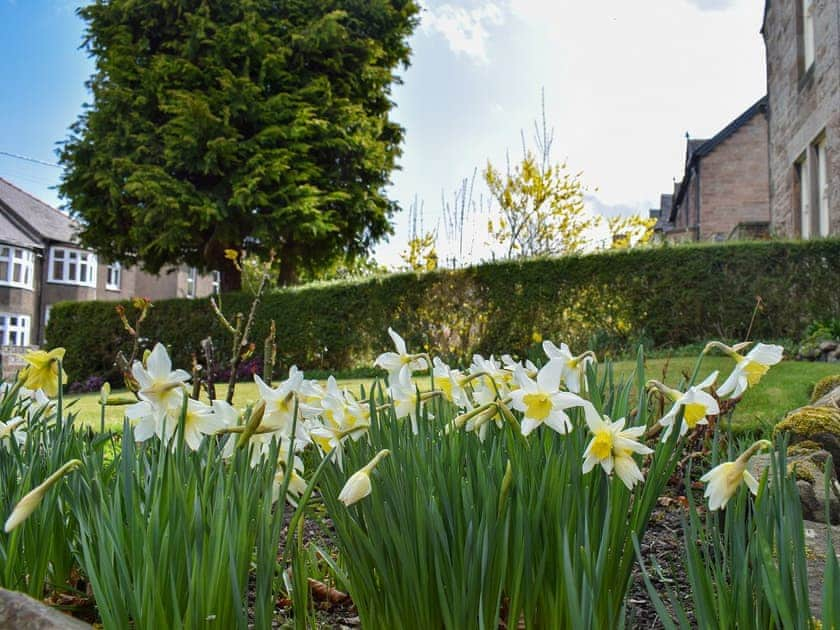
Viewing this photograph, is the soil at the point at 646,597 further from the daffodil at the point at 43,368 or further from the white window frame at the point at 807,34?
the white window frame at the point at 807,34

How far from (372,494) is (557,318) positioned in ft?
28.4

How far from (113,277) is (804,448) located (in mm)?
34674

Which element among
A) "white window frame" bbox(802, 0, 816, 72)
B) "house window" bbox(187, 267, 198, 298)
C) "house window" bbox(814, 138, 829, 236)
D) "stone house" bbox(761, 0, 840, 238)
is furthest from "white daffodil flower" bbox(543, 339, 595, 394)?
"house window" bbox(187, 267, 198, 298)

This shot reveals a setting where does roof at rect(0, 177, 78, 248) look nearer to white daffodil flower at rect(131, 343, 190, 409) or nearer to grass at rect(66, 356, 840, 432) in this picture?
grass at rect(66, 356, 840, 432)

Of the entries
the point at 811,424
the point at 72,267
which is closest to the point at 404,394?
the point at 811,424

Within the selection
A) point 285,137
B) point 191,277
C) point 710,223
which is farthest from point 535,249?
point 191,277

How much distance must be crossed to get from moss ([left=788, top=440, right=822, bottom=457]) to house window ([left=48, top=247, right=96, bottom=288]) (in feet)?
106

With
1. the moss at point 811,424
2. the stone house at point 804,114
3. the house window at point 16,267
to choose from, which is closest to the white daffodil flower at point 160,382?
the moss at point 811,424

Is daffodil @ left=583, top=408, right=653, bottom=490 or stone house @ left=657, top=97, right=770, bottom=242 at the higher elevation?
stone house @ left=657, top=97, right=770, bottom=242

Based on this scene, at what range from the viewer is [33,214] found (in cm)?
3084

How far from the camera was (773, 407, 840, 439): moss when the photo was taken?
2.86 m

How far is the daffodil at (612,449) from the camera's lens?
1208mm

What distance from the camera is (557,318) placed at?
9680 mm

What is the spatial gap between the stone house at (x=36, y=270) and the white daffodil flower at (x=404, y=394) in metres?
28.4
